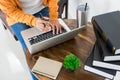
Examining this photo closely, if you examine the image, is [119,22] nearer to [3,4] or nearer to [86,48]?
[86,48]

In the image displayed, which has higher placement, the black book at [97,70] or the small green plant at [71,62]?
the small green plant at [71,62]

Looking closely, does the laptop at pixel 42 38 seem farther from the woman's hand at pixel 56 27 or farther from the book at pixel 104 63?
the book at pixel 104 63

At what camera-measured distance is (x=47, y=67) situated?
3.06ft

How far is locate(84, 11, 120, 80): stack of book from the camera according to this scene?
857 millimetres

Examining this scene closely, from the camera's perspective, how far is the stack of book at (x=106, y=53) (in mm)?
857

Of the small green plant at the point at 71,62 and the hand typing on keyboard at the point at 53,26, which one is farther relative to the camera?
the hand typing on keyboard at the point at 53,26

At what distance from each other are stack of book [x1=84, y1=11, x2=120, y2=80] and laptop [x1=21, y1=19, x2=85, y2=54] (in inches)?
5.0

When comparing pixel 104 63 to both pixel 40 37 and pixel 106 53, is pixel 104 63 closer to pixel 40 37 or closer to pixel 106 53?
pixel 106 53

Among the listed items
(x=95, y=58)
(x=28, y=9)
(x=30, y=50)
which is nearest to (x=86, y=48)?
(x=95, y=58)

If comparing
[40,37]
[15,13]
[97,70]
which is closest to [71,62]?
[97,70]

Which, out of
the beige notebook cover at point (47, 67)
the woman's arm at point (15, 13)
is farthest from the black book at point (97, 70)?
the woman's arm at point (15, 13)

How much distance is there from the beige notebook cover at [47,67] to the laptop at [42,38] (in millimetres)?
66

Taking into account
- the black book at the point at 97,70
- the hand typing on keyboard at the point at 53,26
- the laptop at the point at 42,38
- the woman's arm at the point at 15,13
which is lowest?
the black book at the point at 97,70

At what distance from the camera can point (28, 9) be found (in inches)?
54.2
